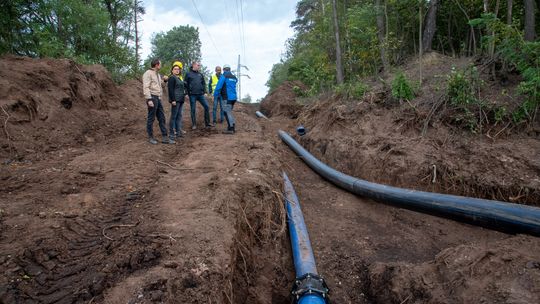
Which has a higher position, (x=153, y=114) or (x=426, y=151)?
(x=153, y=114)

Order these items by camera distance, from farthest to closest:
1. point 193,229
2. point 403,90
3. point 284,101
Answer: point 284,101
point 403,90
point 193,229

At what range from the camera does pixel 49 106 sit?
682 centimetres

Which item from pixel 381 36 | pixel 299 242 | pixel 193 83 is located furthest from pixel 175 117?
pixel 381 36

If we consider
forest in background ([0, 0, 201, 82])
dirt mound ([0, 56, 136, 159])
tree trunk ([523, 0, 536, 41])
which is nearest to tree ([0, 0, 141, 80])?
forest in background ([0, 0, 201, 82])

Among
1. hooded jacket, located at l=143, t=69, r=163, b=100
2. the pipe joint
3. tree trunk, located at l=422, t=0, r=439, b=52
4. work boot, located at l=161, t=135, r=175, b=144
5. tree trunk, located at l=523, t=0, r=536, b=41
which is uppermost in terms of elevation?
tree trunk, located at l=422, t=0, r=439, b=52

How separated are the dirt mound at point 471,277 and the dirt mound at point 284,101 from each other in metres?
11.9

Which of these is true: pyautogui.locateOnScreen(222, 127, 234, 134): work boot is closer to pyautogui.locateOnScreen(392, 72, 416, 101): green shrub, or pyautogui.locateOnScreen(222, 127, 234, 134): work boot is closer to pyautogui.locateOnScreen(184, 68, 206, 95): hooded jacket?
pyautogui.locateOnScreen(184, 68, 206, 95): hooded jacket

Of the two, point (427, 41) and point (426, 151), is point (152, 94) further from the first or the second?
point (427, 41)

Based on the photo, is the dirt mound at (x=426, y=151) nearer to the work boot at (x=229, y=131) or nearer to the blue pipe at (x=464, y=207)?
the blue pipe at (x=464, y=207)

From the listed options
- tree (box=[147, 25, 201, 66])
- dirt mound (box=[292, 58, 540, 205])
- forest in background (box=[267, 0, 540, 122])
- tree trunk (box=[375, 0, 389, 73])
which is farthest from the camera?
tree (box=[147, 25, 201, 66])

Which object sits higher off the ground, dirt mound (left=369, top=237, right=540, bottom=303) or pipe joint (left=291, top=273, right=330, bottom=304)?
dirt mound (left=369, top=237, right=540, bottom=303)

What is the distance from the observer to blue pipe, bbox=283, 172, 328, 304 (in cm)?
344

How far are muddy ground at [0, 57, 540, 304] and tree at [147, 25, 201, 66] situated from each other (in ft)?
107

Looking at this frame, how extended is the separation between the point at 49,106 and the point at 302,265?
628 cm
